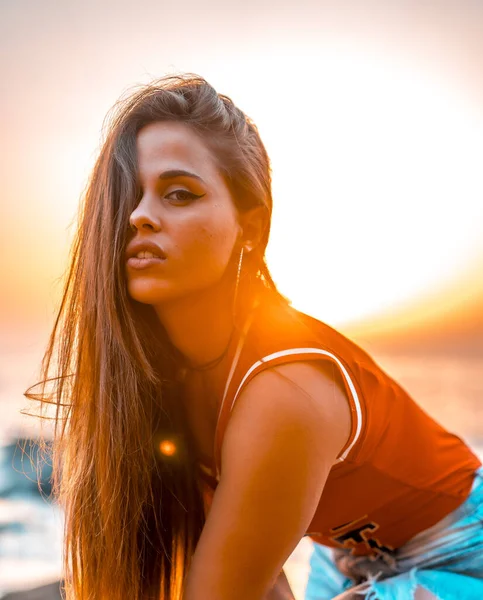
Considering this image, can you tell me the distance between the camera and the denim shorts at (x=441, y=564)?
6.21ft

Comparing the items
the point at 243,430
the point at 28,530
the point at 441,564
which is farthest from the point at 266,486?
Answer: the point at 28,530

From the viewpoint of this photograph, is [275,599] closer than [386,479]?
No

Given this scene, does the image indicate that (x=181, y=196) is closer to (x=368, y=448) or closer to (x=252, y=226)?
(x=252, y=226)

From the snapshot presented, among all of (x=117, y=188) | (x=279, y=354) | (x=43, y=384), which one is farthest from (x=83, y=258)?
(x=279, y=354)

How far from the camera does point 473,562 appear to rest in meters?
1.93

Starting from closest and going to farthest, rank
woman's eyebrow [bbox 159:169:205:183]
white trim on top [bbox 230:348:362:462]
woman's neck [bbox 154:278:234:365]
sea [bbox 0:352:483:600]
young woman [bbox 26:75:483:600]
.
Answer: white trim on top [bbox 230:348:362:462]
young woman [bbox 26:75:483:600]
woman's eyebrow [bbox 159:169:205:183]
woman's neck [bbox 154:278:234:365]
sea [bbox 0:352:483:600]

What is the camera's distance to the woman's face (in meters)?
1.89

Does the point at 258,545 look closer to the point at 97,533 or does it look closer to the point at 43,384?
the point at 97,533

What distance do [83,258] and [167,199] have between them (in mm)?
351

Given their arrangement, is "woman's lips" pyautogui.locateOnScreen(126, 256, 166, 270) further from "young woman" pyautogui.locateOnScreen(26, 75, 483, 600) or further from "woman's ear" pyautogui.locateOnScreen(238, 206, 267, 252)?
"woman's ear" pyautogui.locateOnScreen(238, 206, 267, 252)

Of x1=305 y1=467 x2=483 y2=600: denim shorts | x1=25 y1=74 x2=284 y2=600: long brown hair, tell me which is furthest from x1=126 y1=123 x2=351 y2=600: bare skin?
x1=305 y1=467 x2=483 y2=600: denim shorts

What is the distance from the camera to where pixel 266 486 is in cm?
155

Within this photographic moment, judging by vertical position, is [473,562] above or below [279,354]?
below

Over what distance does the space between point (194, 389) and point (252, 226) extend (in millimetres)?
560
